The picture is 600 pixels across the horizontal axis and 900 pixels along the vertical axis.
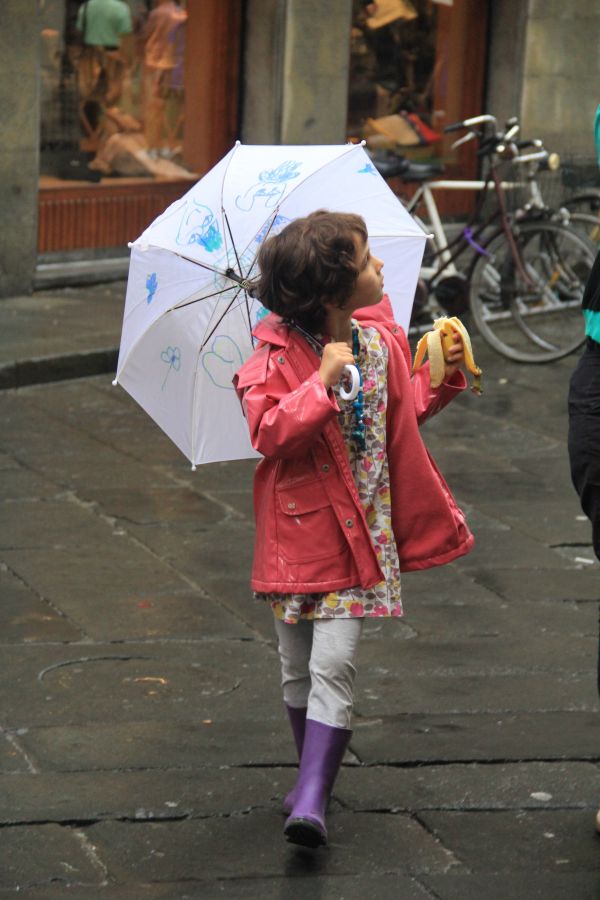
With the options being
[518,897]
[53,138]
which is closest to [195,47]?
[53,138]

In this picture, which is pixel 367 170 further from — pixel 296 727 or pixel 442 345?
pixel 296 727

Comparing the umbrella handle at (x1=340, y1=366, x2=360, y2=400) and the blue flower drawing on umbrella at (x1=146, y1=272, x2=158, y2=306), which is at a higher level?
the blue flower drawing on umbrella at (x1=146, y1=272, x2=158, y2=306)

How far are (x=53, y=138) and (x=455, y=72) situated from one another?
4.46m

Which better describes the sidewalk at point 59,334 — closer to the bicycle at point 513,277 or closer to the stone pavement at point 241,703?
the stone pavement at point 241,703

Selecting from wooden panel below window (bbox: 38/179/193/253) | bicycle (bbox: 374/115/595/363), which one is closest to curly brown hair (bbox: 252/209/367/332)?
bicycle (bbox: 374/115/595/363)

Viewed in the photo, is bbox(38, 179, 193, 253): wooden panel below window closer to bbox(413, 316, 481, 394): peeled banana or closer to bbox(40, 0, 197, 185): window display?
bbox(40, 0, 197, 185): window display

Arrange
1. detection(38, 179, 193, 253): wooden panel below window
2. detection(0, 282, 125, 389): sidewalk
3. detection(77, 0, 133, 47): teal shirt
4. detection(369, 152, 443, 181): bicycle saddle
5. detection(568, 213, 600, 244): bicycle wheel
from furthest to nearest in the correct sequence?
1. detection(77, 0, 133, 47): teal shirt
2. detection(38, 179, 193, 253): wooden panel below window
3. detection(369, 152, 443, 181): bicycle saddle
4. detection(568, 213, 600, 244): bicycle wheel
5. detection(0, 282, 125, 389): sidewalk

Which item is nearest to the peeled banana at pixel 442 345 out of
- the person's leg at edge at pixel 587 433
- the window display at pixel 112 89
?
the person's leg at edge at pixel 587 433

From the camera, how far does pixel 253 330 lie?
360 centimetres

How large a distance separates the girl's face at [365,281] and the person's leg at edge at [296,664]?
2.50 ft

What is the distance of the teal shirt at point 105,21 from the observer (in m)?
11.7

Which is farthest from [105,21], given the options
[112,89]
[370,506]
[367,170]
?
[370,506]

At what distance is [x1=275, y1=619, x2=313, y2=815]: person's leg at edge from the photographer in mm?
3719

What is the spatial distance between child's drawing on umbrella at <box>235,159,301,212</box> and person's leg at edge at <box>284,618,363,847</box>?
97 centimetres
